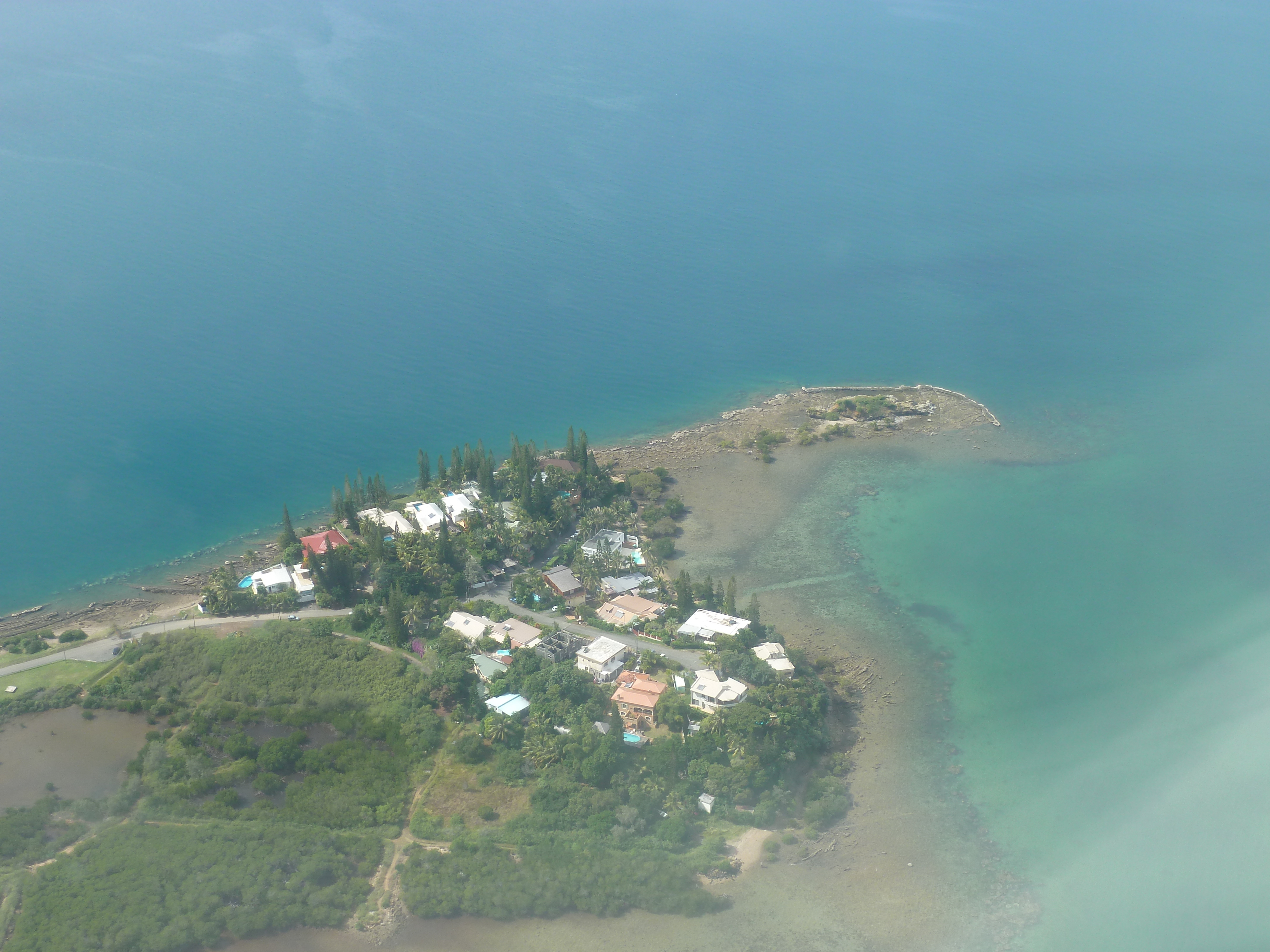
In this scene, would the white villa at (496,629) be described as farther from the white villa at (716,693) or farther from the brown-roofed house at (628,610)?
the white villa at (716,693)

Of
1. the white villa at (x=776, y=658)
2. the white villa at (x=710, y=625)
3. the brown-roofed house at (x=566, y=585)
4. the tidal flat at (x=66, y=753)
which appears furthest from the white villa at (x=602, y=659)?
the tidal flat at (x=66, y=753)

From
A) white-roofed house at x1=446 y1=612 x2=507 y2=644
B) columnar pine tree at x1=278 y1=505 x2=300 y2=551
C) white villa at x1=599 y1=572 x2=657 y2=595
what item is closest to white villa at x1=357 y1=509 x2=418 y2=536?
columnar pine tree at x1=278 y1=505 x2=300 y2=551

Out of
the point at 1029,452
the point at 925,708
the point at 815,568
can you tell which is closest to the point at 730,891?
the point at 925,708

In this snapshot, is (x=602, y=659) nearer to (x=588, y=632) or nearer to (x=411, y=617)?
(x=588, y=632)

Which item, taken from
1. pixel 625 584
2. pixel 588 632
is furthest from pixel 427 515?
pixel 588 632

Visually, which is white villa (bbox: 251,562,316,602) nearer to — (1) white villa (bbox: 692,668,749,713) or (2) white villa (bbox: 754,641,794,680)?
(1) white villa (bbox: 692,668,749,713)
